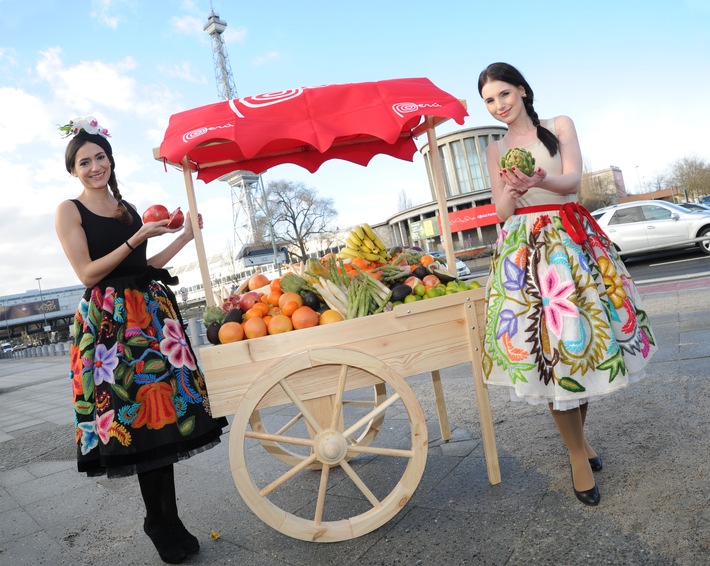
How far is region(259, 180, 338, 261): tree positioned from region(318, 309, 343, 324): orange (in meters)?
42.8

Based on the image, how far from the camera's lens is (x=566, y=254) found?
7.23 ft

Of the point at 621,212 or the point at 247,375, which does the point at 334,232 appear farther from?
the point at 247,375

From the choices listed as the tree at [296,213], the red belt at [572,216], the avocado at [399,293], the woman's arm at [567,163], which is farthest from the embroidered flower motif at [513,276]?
the tree at [296,213]

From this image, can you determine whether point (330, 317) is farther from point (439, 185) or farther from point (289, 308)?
point (439, 185)

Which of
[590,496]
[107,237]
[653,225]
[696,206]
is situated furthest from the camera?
[696,206]

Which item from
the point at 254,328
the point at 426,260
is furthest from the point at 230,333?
the point at 426,260

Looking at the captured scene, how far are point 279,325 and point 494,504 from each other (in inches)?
50.6

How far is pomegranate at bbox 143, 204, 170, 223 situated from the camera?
248 cm

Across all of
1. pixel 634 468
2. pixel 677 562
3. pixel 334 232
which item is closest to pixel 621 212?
pixel 634 468

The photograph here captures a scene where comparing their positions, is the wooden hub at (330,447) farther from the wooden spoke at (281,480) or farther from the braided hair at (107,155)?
the braided hair at (107,155)

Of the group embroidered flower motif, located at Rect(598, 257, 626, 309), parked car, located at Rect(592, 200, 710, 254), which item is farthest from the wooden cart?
parked car, located at Rect(592, 200, 710, 254)

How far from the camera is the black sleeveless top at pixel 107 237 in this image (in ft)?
7.77

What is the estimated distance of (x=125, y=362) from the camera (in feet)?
7.41

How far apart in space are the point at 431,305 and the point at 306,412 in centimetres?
76
